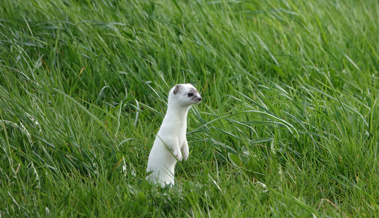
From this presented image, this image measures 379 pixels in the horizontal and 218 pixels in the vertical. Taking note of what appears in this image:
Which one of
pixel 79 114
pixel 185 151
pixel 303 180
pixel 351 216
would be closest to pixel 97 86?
pixel 79 114

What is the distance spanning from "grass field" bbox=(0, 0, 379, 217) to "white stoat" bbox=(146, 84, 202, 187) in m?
0.15

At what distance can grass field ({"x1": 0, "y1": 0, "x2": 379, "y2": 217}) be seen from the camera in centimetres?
308

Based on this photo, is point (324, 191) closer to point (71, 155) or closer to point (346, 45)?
point (71, 155)

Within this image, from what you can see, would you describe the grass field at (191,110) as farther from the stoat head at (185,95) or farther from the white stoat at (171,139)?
the stoat head at (185,95)

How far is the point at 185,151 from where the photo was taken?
3342 millimetres

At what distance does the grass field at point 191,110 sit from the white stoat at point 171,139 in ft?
0.50

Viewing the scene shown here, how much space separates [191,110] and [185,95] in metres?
0.89

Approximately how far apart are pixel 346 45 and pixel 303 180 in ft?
9.66

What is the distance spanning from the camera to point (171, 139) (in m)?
3.21

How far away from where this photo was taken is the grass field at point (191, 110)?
10.1 ft

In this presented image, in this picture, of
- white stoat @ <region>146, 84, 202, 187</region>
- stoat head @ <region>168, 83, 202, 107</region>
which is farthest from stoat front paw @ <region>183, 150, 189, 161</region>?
stoat head @ <region>168, 83, 202, 107</region>

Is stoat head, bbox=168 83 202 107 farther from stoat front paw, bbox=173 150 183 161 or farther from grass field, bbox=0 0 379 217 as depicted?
grass field, bbox=0 0 379 217

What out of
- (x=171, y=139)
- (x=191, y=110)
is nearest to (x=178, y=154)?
(x=171, y=139)

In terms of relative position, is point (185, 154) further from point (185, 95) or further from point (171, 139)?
point (185, 95)
